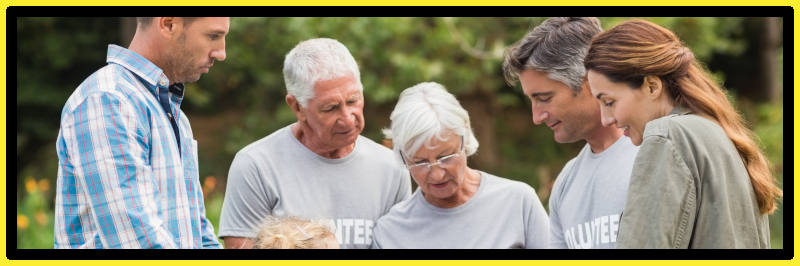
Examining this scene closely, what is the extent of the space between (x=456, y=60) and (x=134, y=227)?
6338 mm

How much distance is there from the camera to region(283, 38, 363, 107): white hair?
138 inches

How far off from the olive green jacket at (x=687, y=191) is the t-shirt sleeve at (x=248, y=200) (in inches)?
65.3

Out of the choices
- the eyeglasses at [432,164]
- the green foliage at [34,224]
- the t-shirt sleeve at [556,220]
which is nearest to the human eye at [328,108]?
the eyeglasses at [432,164]

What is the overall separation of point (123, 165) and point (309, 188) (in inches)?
43.2

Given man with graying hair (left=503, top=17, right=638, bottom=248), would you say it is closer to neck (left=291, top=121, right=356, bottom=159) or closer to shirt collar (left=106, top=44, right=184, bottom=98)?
neck (left=291, top=121, right=356, bottom=159)

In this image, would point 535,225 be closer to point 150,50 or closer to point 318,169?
point 318,169

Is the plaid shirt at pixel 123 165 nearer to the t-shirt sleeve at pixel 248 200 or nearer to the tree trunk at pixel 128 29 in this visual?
the t-shirt sleeve at pixel 248 200

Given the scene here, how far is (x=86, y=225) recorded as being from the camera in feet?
8.93

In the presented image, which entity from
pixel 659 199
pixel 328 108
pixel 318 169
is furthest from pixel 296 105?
pixel 659 199

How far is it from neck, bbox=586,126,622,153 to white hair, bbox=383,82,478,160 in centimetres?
48

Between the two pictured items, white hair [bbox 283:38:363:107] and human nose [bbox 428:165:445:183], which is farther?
white hair [bbox 283:38:363:107]

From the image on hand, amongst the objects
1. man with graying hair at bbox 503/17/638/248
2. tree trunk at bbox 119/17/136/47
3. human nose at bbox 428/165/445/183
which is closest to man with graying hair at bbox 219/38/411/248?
human nose at bbox 428/165/445/183

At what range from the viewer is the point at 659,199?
7.16 feet

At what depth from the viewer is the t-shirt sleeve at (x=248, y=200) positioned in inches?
137
